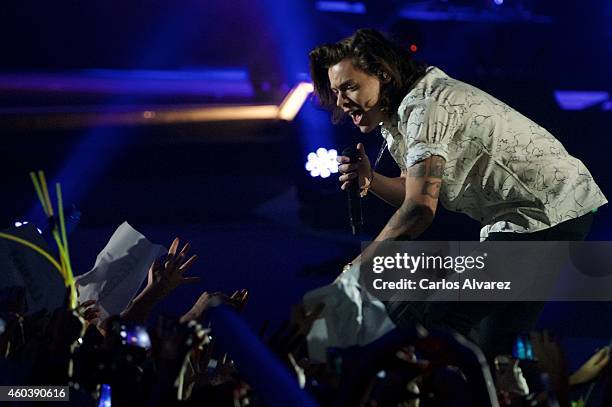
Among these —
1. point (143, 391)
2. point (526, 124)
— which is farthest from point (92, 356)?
point (526, 124)

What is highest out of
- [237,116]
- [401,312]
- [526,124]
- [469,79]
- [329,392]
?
[329,392]

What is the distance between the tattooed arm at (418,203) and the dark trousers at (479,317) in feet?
0.80

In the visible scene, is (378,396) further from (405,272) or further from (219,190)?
(219,190)

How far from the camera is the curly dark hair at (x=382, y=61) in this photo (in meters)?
3.00

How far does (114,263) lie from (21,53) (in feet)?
22.0

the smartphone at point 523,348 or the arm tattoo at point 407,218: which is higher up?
the smartphone at point 523,348

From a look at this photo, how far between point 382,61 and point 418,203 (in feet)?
1.62

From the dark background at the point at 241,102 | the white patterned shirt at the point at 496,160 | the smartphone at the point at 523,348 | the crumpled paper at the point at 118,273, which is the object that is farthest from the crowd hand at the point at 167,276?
the dark background at the point at 241,102

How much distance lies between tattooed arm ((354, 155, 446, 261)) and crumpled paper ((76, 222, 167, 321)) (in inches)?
21.8

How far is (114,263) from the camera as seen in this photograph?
8.33ft

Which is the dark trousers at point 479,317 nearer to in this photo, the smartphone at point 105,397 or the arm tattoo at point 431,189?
the arm tattoo at point 431,189

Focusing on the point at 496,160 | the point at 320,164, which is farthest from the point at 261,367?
the point at 320,164

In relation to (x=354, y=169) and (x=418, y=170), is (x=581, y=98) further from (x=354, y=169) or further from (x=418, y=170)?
(x=418, y=170)

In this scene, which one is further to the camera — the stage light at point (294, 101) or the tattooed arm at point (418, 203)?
the stage light at point (294, 101)
